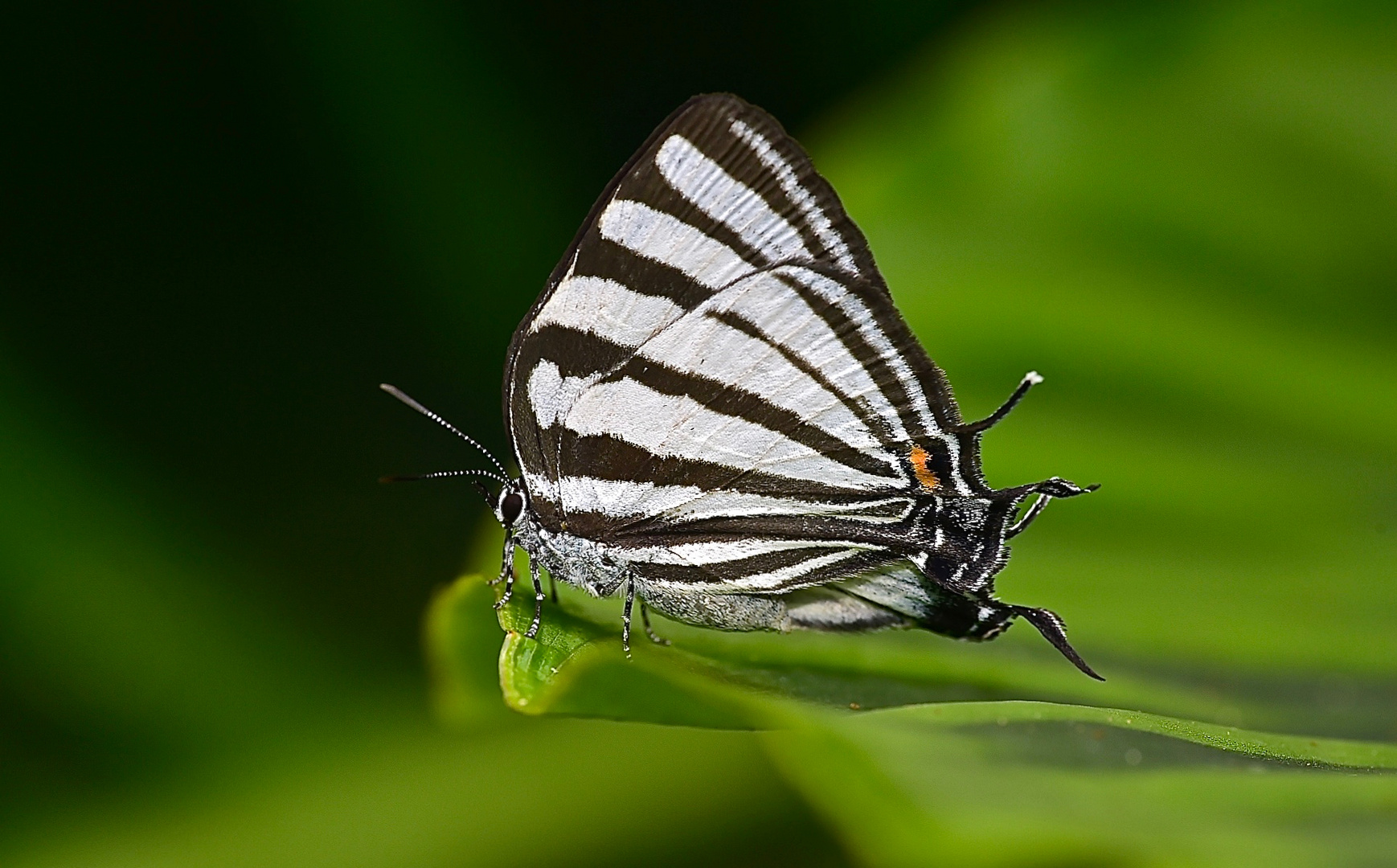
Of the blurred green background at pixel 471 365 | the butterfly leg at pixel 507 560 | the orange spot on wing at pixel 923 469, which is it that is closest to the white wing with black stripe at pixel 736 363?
the orange spot on wing at pixel 923 469

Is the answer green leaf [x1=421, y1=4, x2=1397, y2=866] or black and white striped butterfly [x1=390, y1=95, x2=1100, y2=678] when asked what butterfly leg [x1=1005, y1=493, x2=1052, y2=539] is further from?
green leaf [x1=421, y1=4, x2=1397, y2=866]

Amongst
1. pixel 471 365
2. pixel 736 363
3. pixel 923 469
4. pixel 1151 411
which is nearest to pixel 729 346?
pixel 736 363

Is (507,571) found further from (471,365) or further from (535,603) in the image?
(471,365)

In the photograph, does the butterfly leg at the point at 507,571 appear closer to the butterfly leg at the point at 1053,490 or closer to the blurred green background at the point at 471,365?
the blurred green background at the point at 471,365


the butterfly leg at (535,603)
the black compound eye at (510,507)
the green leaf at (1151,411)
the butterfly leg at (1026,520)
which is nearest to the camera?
the green leaf at (1151,411)

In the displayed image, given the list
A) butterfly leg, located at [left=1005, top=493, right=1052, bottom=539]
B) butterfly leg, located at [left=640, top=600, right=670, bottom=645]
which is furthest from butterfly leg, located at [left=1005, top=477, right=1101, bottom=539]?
butterfly leg, located at [left=640, top=600, right=670, bottom=645]

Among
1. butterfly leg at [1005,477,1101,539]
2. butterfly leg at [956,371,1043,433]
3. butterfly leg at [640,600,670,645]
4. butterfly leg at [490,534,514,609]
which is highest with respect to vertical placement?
butterfly leg at [490,534,514,609]
